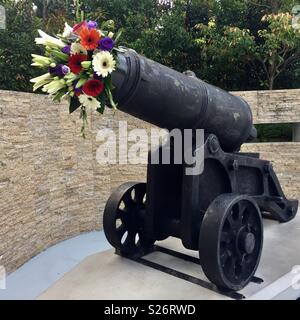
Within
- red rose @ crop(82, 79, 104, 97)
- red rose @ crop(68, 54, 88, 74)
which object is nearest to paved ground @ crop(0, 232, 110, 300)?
red rose @ crop(82, 79, 104, 97)

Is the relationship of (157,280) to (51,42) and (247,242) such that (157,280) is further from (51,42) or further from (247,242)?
(51,42)

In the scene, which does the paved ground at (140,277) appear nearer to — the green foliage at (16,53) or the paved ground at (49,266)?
the paved ground at (49,266)

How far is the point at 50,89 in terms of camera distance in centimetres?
279

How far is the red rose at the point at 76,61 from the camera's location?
2.76 m

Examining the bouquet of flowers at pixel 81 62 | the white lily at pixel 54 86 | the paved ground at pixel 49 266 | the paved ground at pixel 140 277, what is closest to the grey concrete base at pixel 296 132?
the paved ground at pixel 140 277

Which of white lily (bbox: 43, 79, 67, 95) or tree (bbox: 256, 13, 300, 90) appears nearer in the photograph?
white lily (bbox: 43, 79, 67, 95)

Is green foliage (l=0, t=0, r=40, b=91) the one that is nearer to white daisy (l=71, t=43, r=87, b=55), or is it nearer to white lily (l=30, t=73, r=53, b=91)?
white lily (l=30, t=73, r=53, b=91)

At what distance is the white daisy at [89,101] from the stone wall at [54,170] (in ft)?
8.40

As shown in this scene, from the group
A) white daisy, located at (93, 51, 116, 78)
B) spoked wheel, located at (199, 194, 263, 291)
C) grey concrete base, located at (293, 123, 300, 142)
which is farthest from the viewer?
grey concrete base, located at (293, 123, 300, 142)

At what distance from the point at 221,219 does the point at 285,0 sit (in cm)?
782

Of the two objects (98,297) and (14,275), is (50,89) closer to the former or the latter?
(98,297)

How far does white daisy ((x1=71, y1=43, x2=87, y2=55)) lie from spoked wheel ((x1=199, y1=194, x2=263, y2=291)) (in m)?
1.71

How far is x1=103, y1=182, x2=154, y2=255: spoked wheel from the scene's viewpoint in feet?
Result: 14.0

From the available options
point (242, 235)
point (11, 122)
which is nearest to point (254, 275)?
point (242, 235)
